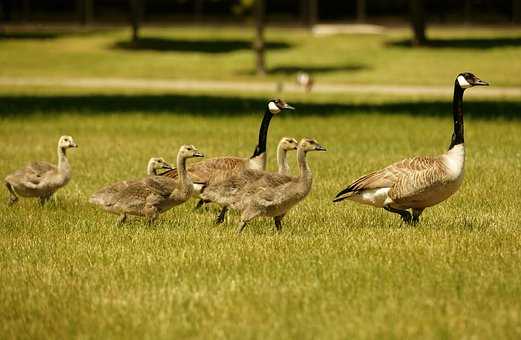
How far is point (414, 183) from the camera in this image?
1150 cm

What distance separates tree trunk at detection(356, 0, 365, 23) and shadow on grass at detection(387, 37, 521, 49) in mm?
8986

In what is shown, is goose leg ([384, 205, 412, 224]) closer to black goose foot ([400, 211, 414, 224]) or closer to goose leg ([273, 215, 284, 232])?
black goose foot ([400, 211, 414, 224])

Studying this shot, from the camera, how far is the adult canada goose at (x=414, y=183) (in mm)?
11500

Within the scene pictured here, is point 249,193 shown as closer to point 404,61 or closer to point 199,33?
point 404,61

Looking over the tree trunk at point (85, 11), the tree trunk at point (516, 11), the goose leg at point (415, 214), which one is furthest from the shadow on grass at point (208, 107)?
the tree trunk at point (85, 11)

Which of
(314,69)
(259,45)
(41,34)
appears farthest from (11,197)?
(41,34)

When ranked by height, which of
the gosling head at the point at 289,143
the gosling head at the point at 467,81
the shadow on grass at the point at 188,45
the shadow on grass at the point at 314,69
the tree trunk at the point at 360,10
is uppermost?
the gosling head at the point at 467,81

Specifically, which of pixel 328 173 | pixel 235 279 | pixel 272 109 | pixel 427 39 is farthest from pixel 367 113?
pixel 427 39

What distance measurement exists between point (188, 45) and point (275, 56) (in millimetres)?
7244

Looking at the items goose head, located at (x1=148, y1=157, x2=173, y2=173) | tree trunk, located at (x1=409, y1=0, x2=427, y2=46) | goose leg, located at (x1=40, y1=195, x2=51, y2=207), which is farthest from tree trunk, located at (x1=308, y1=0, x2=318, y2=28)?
goose head, located at (x1=148, y1=157, x2=173, y2=173)

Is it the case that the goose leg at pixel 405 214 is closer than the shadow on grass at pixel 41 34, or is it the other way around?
the goose leg at pixel 405 214

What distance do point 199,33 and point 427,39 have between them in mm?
16011

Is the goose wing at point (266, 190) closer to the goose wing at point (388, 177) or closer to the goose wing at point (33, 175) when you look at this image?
the goose wing at point (388, 177)

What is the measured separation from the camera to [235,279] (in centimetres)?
934
